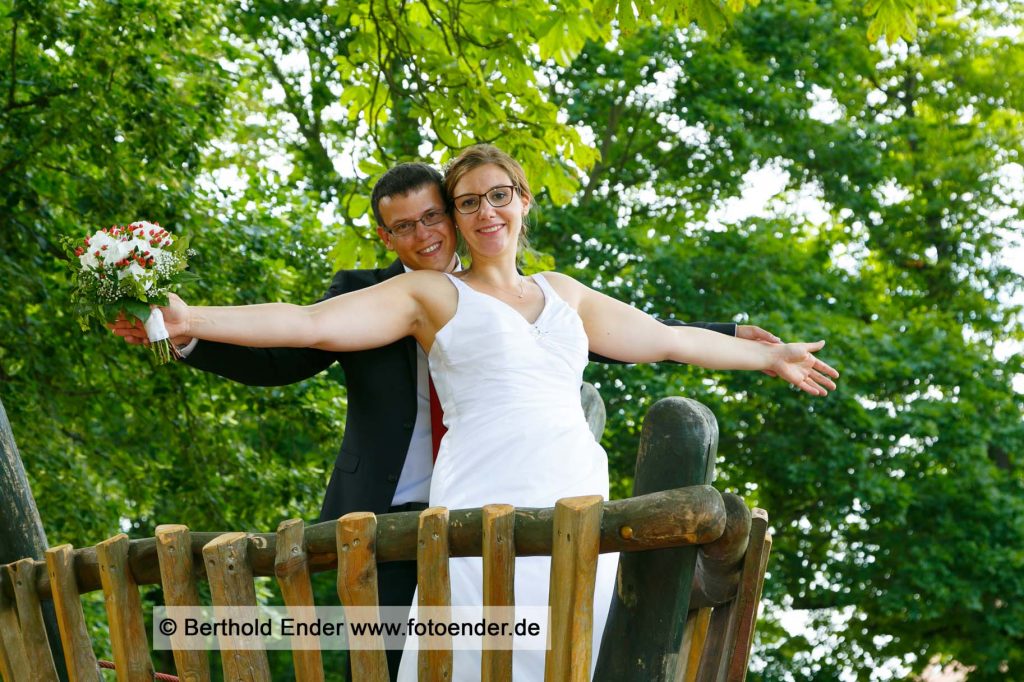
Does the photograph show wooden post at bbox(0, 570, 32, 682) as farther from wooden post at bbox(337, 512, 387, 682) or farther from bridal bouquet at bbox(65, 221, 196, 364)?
wooden post at bbox(337, 512, 387, 682)

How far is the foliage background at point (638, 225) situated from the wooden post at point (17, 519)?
2685 mm

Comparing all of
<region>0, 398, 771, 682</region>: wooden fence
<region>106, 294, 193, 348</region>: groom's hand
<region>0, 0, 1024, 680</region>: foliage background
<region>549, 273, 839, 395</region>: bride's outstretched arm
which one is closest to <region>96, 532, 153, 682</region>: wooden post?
<region>0, 398, 771, 682</region>: wooden fence

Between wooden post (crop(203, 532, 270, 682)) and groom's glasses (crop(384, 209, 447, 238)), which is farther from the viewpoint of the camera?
groom's glasses (crop(384, 209, 447, 238))

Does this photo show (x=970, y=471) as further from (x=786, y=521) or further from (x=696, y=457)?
(x=696, y=457)

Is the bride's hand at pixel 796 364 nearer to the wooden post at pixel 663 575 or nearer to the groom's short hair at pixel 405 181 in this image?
the groom's short hair at pixel 405 181

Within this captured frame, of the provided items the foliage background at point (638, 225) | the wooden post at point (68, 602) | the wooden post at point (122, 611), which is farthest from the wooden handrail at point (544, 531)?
the foliage background at point (638, 225)

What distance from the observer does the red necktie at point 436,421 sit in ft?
10.9

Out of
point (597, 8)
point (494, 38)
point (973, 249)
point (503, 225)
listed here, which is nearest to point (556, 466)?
point (503, 225)

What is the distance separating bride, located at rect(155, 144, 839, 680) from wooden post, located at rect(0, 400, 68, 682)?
2.95ft

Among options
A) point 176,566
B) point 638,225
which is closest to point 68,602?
point 176,566

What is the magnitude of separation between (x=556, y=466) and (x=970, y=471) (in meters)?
10.6

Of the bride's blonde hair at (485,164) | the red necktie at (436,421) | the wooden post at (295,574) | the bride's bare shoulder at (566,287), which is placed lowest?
the wooden post at (295,574)

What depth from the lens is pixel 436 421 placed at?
3.34 metres

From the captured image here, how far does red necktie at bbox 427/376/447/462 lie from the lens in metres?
3.33
